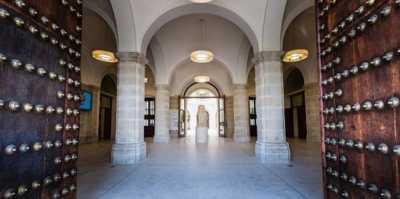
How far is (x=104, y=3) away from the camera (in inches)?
219

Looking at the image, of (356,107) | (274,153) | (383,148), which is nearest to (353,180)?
(383,148)

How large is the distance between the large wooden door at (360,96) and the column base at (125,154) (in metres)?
Result: 4.56

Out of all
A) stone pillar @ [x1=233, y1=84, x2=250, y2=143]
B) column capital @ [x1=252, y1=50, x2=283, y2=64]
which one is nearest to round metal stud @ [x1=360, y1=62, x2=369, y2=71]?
column capital @ [x1=252, y1=50, x2=283, y2=64]

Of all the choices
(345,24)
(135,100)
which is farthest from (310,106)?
(345,24)

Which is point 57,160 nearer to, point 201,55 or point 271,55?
point 271,55

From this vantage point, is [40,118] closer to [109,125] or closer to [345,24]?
[345,24]

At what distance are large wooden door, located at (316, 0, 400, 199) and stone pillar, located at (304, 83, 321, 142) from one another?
9441 millimetres

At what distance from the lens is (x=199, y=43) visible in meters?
9.95

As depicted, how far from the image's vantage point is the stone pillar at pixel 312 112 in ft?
32.9

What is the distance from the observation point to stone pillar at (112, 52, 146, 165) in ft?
17.0

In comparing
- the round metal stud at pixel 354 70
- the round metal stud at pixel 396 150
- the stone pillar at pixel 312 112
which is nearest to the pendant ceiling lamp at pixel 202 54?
the stone pillar at pixel 312 112

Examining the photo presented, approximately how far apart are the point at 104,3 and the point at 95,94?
6358mm

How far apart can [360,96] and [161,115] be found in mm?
9557

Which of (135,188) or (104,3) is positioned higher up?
(104,3)
